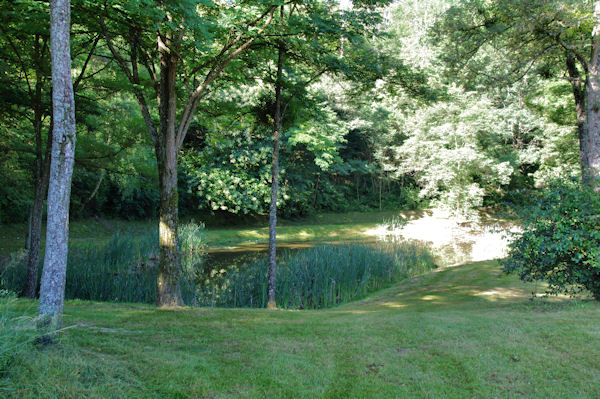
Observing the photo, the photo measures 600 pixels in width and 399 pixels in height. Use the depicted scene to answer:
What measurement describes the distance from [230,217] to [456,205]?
44.9ft

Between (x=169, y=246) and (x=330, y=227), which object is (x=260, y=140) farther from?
(x=169, y=246)

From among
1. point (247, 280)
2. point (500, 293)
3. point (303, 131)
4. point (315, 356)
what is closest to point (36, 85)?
point (247, 280)

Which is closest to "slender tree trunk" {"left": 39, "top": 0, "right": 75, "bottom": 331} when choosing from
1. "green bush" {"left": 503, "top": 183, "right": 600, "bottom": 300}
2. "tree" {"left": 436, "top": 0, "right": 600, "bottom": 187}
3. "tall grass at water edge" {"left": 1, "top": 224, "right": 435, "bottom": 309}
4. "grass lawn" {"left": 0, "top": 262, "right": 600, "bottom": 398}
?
"grass lawn" {"left": 0, "top": 262, "right": 600, "bottom": 398}

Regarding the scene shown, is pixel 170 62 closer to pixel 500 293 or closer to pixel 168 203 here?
pixel 168 203

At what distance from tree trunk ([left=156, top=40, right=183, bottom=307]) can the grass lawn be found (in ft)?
2.86

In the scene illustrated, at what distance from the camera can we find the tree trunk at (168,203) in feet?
20.4

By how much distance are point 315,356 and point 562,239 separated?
12.2 feet

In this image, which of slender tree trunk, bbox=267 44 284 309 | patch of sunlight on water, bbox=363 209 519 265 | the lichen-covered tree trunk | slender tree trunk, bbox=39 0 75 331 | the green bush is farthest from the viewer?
patch of sunlight on water, bbox=363 209 519 265

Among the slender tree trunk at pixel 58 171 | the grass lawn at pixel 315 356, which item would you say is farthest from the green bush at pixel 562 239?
the slender tree trunk at pixel 58 171

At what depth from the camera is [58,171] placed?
340 centimetres

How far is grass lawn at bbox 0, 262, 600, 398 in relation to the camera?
286 cm

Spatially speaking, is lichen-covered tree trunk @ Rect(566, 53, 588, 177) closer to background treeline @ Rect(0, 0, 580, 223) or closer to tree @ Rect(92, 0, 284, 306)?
background treeline @ Rect(0, 0, 580, 223)

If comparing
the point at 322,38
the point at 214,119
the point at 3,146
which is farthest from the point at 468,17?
the point at 3,146

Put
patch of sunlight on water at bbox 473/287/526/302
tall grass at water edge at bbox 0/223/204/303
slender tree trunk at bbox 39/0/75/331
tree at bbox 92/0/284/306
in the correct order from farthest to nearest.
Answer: tall grass at water edge at bbox 0/223/204/303
patch of sunlight on water at bbox 473/287/526/302
tree at bbox 92/0/284/306
slender tree trunk at bbox 39/0/75/331
